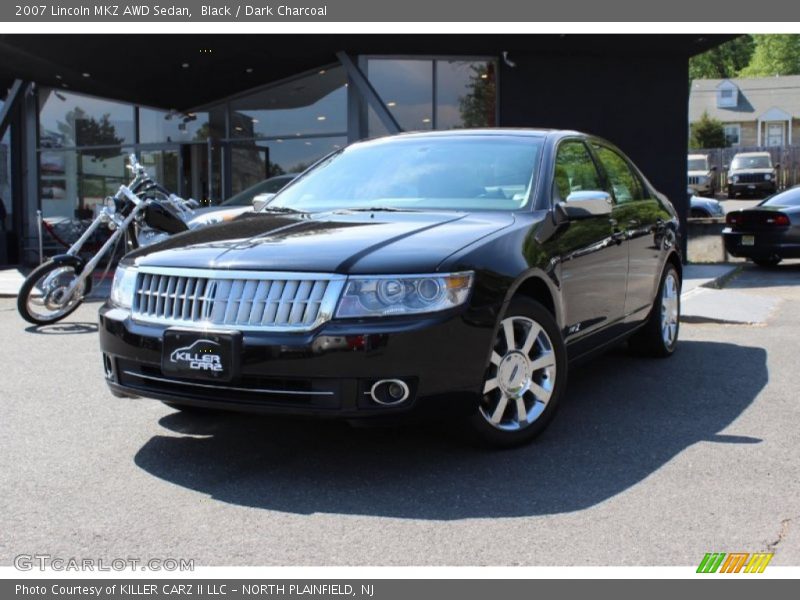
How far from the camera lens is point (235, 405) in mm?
3914

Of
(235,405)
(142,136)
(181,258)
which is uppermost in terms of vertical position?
(142,136)

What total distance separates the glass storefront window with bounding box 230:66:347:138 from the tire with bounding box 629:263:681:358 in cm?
960

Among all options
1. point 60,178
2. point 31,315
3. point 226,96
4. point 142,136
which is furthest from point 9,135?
point 31,315

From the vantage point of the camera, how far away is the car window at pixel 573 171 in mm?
5200

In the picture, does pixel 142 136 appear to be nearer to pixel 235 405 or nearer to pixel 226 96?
pixel 226 96

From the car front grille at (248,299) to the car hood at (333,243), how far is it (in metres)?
0.05

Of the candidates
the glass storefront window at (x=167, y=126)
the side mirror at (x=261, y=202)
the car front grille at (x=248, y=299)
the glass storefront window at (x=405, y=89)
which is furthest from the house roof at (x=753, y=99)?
the car front grille at (x=248, y=299)

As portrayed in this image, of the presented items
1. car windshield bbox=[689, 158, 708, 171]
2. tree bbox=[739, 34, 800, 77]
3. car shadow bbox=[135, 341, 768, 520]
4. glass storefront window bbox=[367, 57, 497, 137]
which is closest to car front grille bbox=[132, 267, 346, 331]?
car shadow bbox=[135, 341, 768, 520]

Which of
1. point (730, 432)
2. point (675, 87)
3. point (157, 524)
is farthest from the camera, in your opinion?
point (675, 87)

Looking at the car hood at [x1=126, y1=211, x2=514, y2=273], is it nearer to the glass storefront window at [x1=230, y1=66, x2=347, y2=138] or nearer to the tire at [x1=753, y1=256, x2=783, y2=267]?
the glass storefront window at [x1=230, y1=66, x2=347, y2=138]

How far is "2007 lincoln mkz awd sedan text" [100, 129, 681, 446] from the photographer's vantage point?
3797 mm

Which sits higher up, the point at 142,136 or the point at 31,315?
the point at 142,136

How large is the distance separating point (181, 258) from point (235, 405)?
0.78 meters

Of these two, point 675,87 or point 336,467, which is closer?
point 336,467
